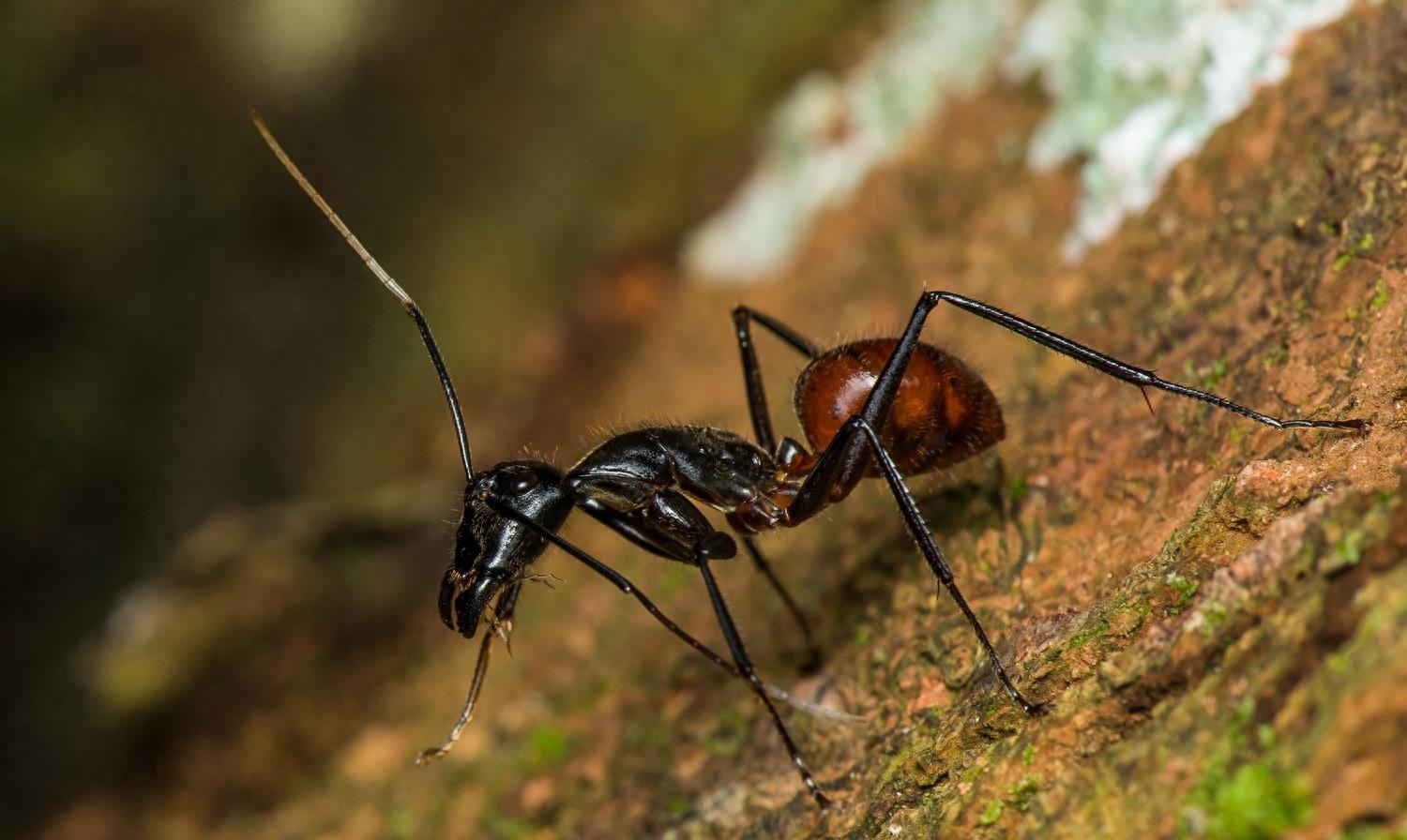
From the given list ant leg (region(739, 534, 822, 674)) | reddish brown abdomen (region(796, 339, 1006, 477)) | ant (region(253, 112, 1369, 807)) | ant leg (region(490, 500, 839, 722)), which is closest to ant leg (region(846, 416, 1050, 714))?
ant (region(253, 112, 1369, 807))

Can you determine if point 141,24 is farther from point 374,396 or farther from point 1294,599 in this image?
point 1294,599

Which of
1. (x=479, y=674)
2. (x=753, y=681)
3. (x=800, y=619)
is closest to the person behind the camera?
(x=753, y=681)

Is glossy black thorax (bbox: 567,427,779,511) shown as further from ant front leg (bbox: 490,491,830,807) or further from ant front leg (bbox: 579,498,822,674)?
ant front leg (bbox: 490,491,830,807)

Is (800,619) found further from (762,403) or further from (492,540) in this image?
(492,540)

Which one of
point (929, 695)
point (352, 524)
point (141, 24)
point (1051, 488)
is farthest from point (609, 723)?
point (141, 24)

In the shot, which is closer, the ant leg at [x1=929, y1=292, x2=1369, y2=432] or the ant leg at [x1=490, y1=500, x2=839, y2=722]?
the ant leg at [x1=929, y1=292, x2=1369, y2=432]

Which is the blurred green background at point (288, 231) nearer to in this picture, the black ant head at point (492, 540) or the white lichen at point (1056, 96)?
the white lichen at point (1056, 96)

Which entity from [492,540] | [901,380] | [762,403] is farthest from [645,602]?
[762,403]

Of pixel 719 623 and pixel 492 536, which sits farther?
pixel 492 536
